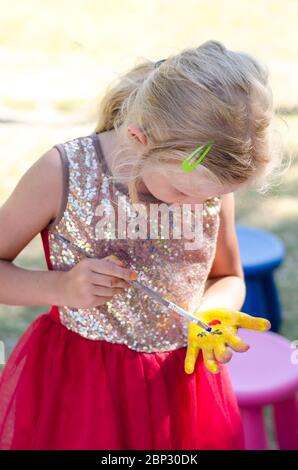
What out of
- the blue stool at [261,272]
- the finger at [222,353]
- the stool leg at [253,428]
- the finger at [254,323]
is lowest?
the stool leg at [253,428]

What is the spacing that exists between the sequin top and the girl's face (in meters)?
0.07

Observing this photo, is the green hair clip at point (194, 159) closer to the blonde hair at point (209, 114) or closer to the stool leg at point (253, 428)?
the blonde hair at point (209, 114)

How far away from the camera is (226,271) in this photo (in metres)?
1.10

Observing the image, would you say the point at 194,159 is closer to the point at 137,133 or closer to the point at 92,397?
the point at 137,133

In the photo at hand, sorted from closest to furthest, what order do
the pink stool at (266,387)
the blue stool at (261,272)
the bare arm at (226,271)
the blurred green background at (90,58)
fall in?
the bare arm at (226,271), the pink stool at (266,387), the blue stool at (261,272), the blurred green background at (90,58)

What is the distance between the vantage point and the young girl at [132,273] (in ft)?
2.71

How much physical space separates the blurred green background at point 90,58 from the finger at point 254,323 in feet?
4.04

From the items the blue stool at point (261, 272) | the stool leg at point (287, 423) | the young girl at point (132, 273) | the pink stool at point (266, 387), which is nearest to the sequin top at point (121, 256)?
the young girl at point (132, 273)

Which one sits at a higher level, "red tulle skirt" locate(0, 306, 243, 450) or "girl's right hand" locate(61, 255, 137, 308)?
"girl's right hand" locate(61, 255, 137, 308)

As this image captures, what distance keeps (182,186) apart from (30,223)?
209 mm

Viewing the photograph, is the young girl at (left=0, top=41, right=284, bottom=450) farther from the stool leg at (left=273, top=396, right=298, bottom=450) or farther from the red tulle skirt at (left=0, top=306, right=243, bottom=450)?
the stool leg at (left=273, top=396, right=298, bottom=450)

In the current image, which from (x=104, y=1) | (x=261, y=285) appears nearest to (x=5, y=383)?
(x=261, y=285)

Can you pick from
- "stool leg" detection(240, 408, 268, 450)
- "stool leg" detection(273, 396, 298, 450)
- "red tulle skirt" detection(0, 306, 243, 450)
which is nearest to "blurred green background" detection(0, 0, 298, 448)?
"stool leg" detection(273, 396, 298, 450)

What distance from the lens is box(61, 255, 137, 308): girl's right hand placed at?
88 cm
